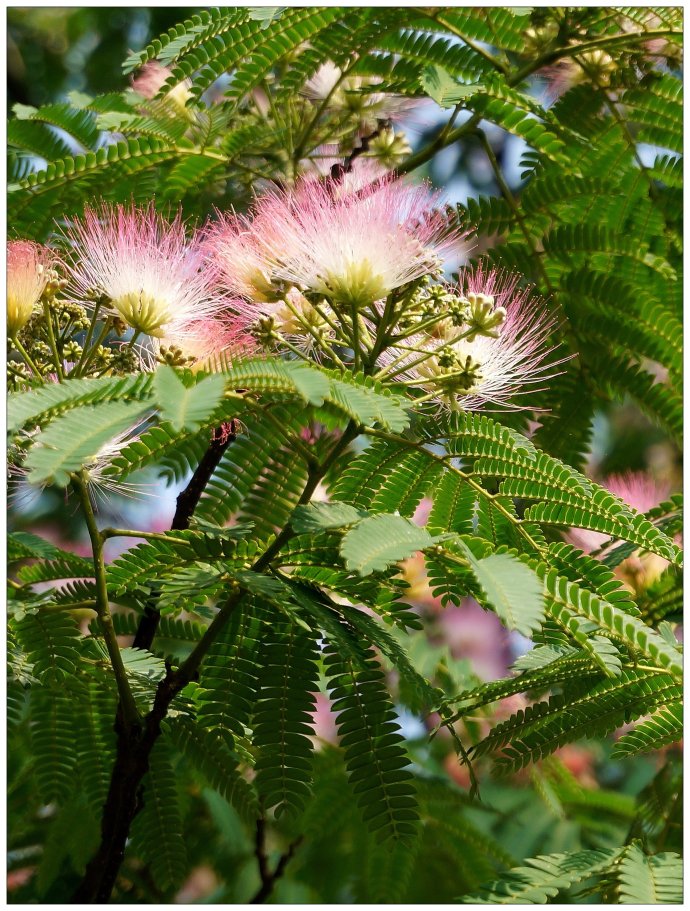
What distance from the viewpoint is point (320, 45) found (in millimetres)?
2426

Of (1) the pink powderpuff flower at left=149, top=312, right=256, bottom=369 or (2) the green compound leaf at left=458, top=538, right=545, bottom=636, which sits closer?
(2) the green compound leaf at left=458, top=538, right=545, bottom=636

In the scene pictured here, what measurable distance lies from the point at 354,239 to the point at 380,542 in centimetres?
50

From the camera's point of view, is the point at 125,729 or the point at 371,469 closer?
the point at 125,729

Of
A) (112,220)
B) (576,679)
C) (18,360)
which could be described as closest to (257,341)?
(112,220)

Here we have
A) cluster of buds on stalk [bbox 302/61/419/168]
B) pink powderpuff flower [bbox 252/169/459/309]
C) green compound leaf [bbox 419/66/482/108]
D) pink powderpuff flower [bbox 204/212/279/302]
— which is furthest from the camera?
cluster of buds on stalk [bbox 302/61/419/168]

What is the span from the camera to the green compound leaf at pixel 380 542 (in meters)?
1.44

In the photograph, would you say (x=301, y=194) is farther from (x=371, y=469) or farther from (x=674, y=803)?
(x=674, y=803)

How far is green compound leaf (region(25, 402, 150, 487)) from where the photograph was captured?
1360 mm

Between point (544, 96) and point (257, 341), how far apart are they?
5.12 feet

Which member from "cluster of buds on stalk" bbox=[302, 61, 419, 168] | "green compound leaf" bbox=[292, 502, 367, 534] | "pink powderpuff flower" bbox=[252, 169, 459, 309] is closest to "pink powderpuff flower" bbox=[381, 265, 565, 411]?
"pink powderpuff flower" bbox=[252, 169, 459, 309]

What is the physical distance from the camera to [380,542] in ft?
4.91

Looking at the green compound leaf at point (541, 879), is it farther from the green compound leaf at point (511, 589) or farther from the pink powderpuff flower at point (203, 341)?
the pink powderpuff flower at point (203, 341)

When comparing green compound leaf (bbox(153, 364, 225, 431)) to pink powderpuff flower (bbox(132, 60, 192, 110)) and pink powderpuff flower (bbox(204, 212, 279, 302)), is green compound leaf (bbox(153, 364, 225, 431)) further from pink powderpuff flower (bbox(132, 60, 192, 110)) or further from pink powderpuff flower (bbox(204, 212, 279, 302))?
pink powderpuff flower (bbox(132, 60, 192, 110))

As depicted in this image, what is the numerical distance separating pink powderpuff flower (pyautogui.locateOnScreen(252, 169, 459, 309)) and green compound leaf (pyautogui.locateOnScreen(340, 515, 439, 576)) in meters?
0.38
